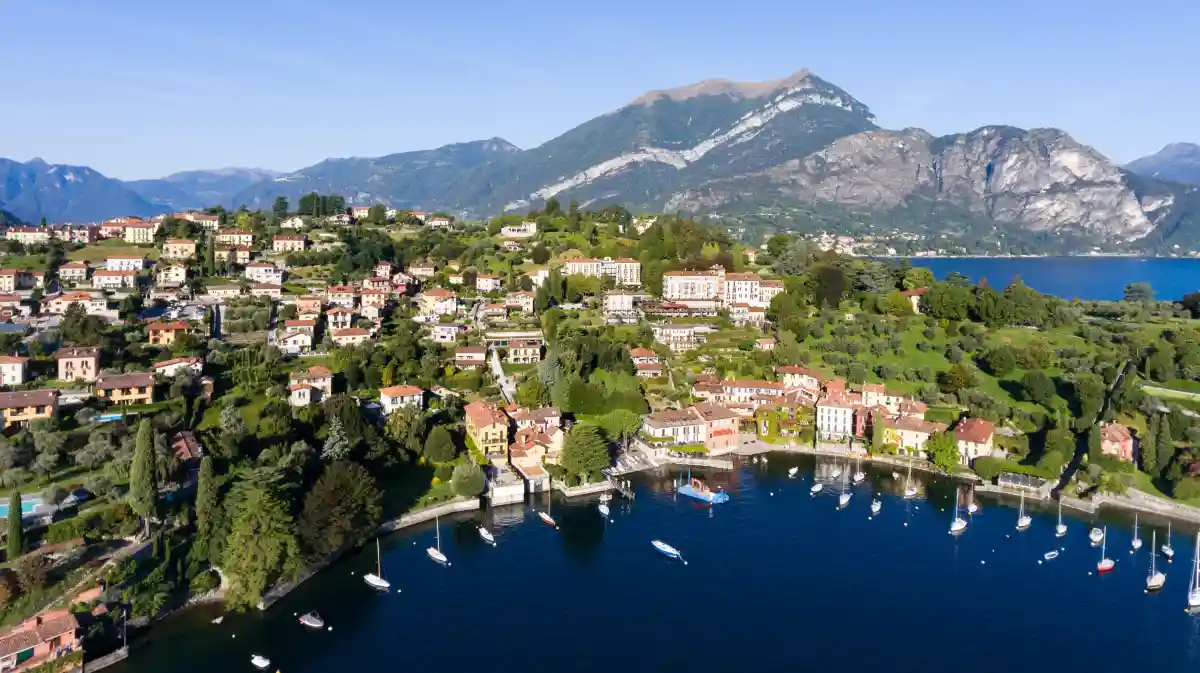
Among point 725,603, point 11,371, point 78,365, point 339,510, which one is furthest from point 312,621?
point 11,371

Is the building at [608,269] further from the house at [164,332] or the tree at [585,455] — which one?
the tree at [585,455]

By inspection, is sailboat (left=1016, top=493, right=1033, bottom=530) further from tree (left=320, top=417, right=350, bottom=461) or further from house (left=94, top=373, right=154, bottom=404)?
house (left=94, top=373, right=154, bottom=404)

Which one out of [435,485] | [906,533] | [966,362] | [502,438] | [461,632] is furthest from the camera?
[966,362]

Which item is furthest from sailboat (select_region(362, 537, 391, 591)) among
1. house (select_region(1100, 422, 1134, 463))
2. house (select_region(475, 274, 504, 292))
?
house (select_region(475, 274, 504, 292))

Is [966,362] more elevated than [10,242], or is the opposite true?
[10,242]

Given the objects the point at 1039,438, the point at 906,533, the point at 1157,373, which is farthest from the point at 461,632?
the point at 1157,373

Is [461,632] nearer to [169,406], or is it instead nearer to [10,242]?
[169,406]

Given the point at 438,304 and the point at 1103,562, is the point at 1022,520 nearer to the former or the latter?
the point at 1103,562

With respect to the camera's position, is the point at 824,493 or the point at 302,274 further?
the point at 302,274
